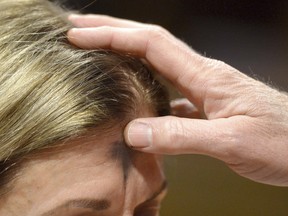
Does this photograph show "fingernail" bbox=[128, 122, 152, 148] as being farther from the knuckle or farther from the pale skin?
the knuckle

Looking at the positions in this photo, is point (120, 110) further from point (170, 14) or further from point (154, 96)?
point (170, 14)

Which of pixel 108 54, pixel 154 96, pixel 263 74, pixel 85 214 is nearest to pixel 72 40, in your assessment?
pixel 108 54

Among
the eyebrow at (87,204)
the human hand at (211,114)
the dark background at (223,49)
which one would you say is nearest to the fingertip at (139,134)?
the human hand at (211,114)

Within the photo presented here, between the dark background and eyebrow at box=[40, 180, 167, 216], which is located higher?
eyebrow at box=[40, 180, 167, 216]

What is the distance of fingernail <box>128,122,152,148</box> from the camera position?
39.8 inches

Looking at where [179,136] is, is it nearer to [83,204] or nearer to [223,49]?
[83,204]

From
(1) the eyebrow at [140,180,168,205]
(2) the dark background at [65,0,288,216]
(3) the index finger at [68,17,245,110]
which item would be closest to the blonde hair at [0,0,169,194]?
(3) the index finger at [68,17,245,110]

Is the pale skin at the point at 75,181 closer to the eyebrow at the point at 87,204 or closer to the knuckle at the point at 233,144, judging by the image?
the eyebrow at the point at 87,204

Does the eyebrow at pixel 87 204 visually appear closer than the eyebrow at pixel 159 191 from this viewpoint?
Yes

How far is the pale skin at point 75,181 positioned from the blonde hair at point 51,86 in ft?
0.08

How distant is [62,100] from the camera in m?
1.00

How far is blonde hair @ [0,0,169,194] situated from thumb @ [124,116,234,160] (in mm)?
53

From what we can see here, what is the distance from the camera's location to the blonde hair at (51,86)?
97cm

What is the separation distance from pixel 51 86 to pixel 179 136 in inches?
9.6
